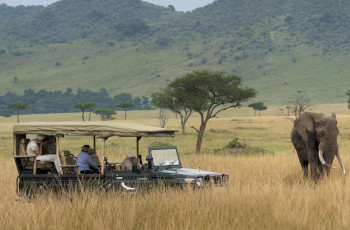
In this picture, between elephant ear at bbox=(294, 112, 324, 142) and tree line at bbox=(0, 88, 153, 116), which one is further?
tree line at bbox=(0, 88, 153, 116)

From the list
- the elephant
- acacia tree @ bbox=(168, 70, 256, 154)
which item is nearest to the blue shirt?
the elephant

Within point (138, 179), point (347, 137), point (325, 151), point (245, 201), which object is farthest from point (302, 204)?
point (347, 137)

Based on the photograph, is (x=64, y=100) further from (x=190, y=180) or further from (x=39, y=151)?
(x=190, y=180)

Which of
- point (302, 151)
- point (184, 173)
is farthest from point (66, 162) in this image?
point (302, 151)

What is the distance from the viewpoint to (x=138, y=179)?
37.1 ft

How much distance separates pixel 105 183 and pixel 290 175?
6654mm

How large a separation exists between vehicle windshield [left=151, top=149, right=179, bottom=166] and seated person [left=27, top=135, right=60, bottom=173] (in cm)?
206

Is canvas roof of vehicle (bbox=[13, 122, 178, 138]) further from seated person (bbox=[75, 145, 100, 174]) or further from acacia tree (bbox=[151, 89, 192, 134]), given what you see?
acacia tree (bbox=[151, 89, 192, 134])

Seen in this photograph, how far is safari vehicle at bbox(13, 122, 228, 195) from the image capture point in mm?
11188

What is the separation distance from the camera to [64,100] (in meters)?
174

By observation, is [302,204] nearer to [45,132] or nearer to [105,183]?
[105,183]

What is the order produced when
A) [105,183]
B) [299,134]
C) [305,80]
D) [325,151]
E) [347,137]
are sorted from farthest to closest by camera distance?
[305,80]
[347,137]
[299,134]
[325,151]
[105,183]

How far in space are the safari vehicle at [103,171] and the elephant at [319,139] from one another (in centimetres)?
351

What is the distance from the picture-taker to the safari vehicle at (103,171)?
11.2 m
